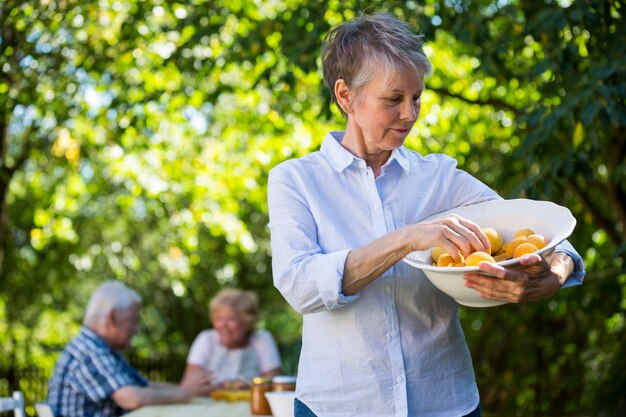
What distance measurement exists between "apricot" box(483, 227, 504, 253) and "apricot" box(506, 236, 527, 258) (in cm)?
3

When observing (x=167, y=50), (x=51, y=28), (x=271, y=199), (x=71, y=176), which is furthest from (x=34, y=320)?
(x=271, y=199)

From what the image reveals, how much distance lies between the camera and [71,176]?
9.72 m

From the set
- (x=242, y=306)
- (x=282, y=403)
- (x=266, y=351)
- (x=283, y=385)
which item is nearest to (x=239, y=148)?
(x=242, y=306)

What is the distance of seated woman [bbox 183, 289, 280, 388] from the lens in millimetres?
5902

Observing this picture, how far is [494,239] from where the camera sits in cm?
192

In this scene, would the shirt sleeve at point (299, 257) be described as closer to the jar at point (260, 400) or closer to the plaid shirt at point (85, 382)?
the jar at point (260, 400)

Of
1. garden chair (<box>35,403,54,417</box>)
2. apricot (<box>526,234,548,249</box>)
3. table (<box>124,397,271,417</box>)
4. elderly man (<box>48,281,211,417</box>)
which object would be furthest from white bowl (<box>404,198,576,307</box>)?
elderly man (<box>48,281,211,417</box>)

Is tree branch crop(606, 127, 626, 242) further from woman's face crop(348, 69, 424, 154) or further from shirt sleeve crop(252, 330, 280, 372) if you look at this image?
woman's face crop(348, 69, 424, 154)

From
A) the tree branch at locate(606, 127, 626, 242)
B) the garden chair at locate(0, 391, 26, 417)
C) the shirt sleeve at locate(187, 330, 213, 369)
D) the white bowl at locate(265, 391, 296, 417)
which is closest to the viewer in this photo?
the white bowl at locate(265, 391, 296, 417)

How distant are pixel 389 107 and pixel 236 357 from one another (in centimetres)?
417

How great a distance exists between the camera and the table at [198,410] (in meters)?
4.15

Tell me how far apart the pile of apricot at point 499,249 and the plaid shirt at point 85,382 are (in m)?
2.86

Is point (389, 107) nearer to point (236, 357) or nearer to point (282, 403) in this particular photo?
point (282, 403)

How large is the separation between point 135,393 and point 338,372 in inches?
107
